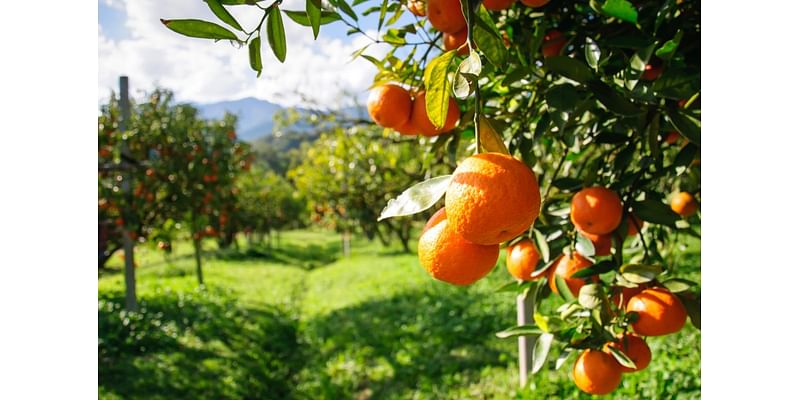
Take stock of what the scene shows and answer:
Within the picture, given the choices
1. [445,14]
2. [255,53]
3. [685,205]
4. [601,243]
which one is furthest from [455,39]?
[685,205]

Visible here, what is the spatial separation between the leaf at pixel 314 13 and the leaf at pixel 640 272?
2.06 feet

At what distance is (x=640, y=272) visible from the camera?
33.7 inches

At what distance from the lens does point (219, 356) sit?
14.4ft

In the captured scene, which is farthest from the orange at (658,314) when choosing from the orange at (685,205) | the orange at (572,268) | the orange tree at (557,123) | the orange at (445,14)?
the orange at (685,205)

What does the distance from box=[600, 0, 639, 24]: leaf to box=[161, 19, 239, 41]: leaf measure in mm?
536

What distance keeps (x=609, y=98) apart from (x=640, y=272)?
29 centimetres

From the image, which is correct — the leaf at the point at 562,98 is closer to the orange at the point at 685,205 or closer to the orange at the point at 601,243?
the orange at the point at 601,243

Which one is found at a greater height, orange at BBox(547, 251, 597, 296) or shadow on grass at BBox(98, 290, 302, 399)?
orange at BBox(547, 251, 597, 296)

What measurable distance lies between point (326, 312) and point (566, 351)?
5.58m

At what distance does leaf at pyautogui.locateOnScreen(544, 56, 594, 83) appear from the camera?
2.48 feet

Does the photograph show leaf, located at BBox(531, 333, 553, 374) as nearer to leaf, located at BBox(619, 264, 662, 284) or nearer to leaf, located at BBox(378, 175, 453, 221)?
leaf, located at BBox(619, 264, 662, 284)

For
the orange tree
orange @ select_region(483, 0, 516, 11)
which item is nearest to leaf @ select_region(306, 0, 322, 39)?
the orange tree

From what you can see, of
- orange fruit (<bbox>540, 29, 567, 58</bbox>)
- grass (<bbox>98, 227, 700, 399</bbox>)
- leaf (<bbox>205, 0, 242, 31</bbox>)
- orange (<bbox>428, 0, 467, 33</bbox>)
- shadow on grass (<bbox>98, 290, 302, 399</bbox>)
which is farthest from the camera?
shadow on grass (<bbox>98, 290, 302, 399</bbox>)
